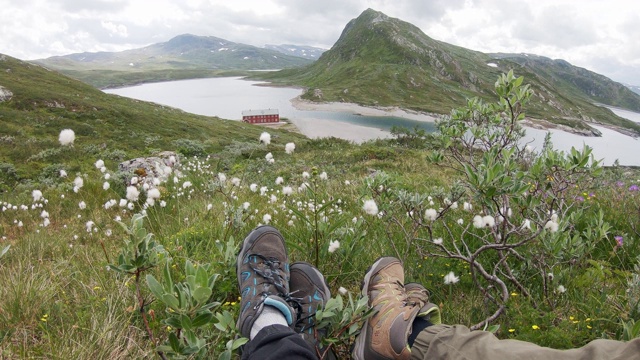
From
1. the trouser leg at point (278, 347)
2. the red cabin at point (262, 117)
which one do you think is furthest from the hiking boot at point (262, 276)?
the red cabin at point (262, 117)

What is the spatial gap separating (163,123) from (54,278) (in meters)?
40.4

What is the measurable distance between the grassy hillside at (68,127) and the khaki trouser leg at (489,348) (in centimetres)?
1775

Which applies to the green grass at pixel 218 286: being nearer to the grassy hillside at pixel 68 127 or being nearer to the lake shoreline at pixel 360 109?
the grassy hillside at pixel 68 127

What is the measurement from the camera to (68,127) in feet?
96.1

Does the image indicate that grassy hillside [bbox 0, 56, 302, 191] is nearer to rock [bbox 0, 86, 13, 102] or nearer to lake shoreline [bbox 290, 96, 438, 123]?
rock [bbox 0, 86, 13, 102]

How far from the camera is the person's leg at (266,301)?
166cm

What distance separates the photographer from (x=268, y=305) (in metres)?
2.16

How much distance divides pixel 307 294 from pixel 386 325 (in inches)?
26.8

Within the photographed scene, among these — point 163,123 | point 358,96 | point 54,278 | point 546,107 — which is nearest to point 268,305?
point 54,278

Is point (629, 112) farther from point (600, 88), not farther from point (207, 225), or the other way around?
point (207, 225)

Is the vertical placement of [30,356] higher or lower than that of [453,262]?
lower

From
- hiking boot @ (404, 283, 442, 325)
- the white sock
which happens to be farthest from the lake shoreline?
the white sock

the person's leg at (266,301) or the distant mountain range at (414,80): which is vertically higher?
the distant mountain range at (414,80)

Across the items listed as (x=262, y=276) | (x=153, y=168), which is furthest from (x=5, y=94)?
(x=262, y=276)
